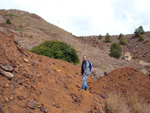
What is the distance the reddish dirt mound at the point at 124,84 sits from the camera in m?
6.93

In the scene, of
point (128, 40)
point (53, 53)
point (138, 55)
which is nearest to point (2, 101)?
point (53, 53)

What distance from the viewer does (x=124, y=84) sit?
7.56 meters

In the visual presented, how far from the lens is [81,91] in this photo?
6016mm

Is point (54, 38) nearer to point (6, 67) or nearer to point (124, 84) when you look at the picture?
point (124, 84)

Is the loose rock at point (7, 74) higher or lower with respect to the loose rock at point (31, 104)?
higher

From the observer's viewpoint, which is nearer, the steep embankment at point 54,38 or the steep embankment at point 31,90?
the steep embankment at point 31,90

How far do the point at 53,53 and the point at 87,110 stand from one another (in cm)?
663

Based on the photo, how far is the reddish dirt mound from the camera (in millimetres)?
6929

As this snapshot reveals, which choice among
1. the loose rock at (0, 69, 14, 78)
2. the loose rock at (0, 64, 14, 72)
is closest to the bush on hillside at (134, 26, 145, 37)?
the loose rock at (0, 64, 14, 72)

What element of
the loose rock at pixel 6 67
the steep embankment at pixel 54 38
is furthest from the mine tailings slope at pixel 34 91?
the steep embankment at pixel 54 38

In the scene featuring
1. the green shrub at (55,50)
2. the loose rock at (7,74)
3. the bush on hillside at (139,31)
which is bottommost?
the loose rock at (7,74)

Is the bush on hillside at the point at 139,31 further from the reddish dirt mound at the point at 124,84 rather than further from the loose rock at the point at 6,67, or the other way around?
the loose rock at the point at 6,67

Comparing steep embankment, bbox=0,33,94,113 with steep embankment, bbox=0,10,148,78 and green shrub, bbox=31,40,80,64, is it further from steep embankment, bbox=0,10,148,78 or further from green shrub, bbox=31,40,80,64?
green shrub, bbox=31,40,80,64

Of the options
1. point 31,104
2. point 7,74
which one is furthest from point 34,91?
point 7,74
